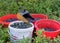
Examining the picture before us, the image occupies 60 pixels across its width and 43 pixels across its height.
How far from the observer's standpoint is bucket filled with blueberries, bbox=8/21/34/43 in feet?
10.2

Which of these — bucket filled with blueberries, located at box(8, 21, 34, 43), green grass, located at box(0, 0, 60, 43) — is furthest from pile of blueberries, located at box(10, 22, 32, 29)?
green grass, located at box(0, 0, 60, 43)

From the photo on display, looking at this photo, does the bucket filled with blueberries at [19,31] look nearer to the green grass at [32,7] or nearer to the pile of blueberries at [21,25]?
the pile of blueberries at [21,25]

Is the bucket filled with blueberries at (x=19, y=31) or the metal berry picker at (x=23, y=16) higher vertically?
the metal berry picker at (x=23, y=16)

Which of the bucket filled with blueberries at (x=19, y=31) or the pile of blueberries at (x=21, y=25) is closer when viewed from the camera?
the bucket filled with blueberries at (x=19, y=31)

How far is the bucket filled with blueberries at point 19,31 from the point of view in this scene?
3.12 metres

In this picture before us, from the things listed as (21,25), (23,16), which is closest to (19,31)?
(21,25)

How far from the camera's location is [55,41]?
320 centimetres

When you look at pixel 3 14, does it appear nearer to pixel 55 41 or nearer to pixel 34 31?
pixel 34 31

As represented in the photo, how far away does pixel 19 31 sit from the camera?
10.2 feet

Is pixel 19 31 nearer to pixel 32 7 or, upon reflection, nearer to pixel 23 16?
pixel 23 16

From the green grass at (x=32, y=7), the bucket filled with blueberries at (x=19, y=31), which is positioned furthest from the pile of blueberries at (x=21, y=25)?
the green grass at (x=32, y=7)

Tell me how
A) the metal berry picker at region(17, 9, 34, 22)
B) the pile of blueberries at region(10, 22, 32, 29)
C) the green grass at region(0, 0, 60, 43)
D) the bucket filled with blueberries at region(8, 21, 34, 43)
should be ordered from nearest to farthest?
the bucket filled with blueberries at region(8, 21, 34, 43), the pile of blueberries at region(10, 22, 32, 29), the metal berry picker at region(17, 9, 34, 22), the green grass at region(0, 0, 60, 43)

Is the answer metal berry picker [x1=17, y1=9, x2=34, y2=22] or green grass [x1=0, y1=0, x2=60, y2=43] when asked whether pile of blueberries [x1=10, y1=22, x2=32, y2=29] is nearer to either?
metal berry picker [x1=17, y1=9, x2=34, y2=22]

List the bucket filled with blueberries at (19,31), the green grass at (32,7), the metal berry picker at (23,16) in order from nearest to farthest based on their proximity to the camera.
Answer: the bucket filled with blueberries at (19,31) < the metal berry picker at (23,16) < the green grass at (32,7)
